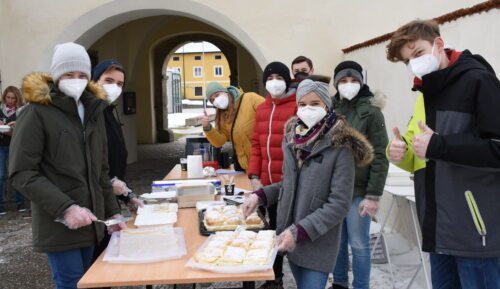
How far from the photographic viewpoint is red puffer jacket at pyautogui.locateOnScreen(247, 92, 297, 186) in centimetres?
322

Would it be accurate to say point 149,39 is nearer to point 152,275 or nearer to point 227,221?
point 227,221

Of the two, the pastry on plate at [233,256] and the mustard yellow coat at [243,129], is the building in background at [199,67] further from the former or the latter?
the pastry on plate at [233,256]

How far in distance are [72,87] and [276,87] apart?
152cm

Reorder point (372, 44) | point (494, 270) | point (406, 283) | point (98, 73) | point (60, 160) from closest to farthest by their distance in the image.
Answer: point (494, 270) → point (60, 160) → point (98, 73) → point (406, 283) → point (372, 44)

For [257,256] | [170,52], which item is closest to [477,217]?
[257,256]

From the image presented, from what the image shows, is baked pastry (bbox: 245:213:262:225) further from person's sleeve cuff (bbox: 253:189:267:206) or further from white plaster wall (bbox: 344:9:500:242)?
white plaster wall (bbox: 344:9:500:242)

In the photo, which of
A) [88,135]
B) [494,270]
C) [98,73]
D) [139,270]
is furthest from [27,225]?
[494,270]

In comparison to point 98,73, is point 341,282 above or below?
below

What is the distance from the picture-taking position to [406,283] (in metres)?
3.60

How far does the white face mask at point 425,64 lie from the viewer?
1854 millimetres

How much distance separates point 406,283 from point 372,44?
2723 millimetres

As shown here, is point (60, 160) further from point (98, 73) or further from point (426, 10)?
point (426, 10)

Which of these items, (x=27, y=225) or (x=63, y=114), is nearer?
(x=63, y=114)

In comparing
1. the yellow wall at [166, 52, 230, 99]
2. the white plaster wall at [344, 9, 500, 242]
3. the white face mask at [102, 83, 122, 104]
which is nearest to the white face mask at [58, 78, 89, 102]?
the white face mask at [102, 83, 122, 104]
